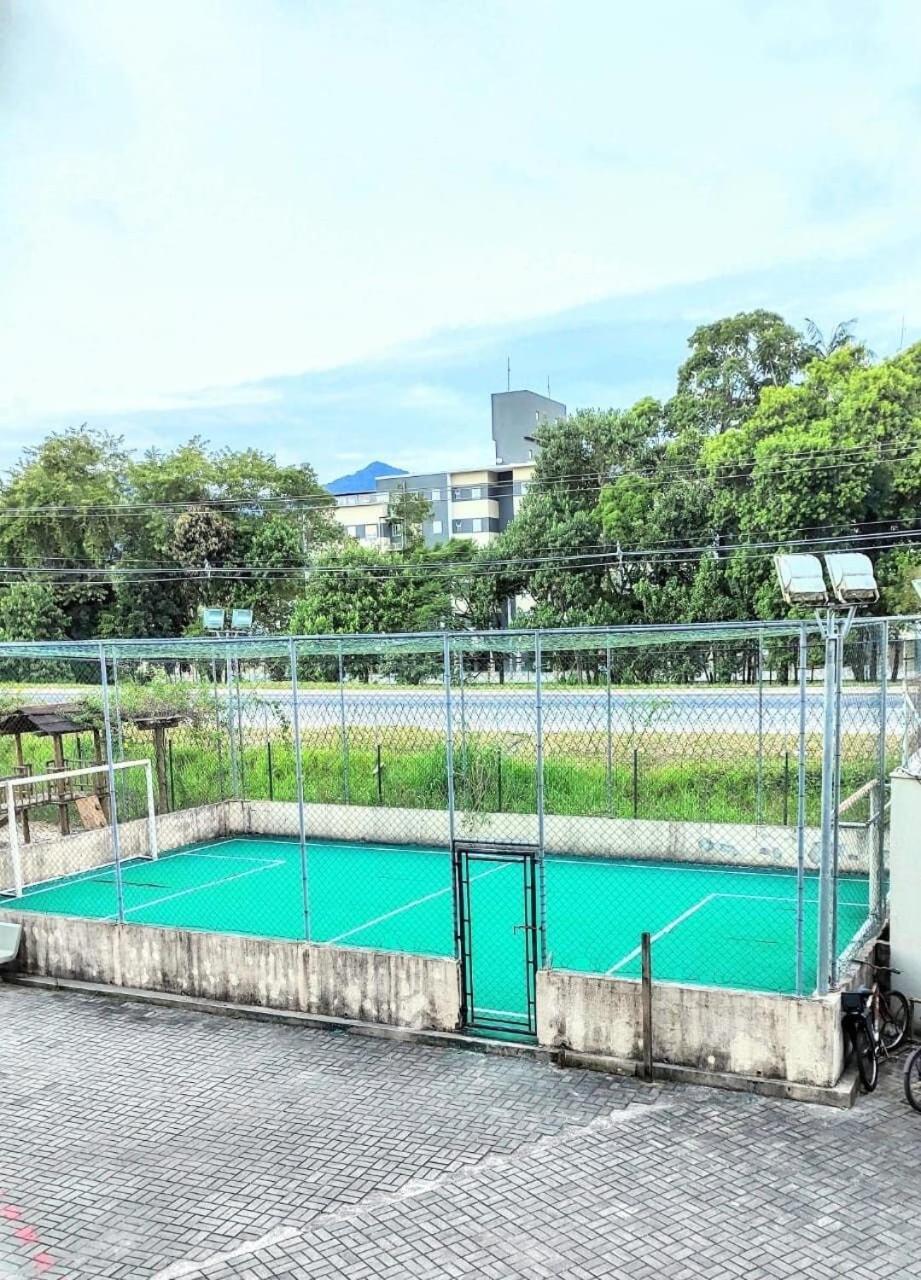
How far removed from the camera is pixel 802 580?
5.82m

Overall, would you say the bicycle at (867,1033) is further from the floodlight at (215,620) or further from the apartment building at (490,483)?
the apartment building at (490,483)

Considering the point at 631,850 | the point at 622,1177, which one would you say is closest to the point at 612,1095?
the point at 622,1177

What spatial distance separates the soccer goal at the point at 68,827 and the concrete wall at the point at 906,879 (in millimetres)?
7146

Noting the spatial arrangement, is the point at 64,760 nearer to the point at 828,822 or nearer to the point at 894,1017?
the point at 828,822

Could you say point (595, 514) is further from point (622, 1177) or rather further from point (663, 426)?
point (622, 1177)

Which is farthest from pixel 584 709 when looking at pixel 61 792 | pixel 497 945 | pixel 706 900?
pixel 61 792

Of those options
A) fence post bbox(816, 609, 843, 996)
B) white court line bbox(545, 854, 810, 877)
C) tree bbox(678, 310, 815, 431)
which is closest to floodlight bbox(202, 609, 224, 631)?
white court line bbox(545, 854, 810, 877)

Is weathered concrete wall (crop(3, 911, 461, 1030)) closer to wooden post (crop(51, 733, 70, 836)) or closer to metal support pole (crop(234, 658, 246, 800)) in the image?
Answer: wooden post (crop(51, 733, 70, 836))

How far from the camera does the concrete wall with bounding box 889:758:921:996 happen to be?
6586 millimetres

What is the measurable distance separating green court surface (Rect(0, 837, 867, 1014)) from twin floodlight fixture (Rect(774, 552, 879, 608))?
3.46 m

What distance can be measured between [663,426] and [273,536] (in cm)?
1503

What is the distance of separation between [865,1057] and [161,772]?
11.0 m

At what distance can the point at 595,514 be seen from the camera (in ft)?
104

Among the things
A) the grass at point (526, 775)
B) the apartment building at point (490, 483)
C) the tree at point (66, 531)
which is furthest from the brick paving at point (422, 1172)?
the apartment building at point (490, 483)
